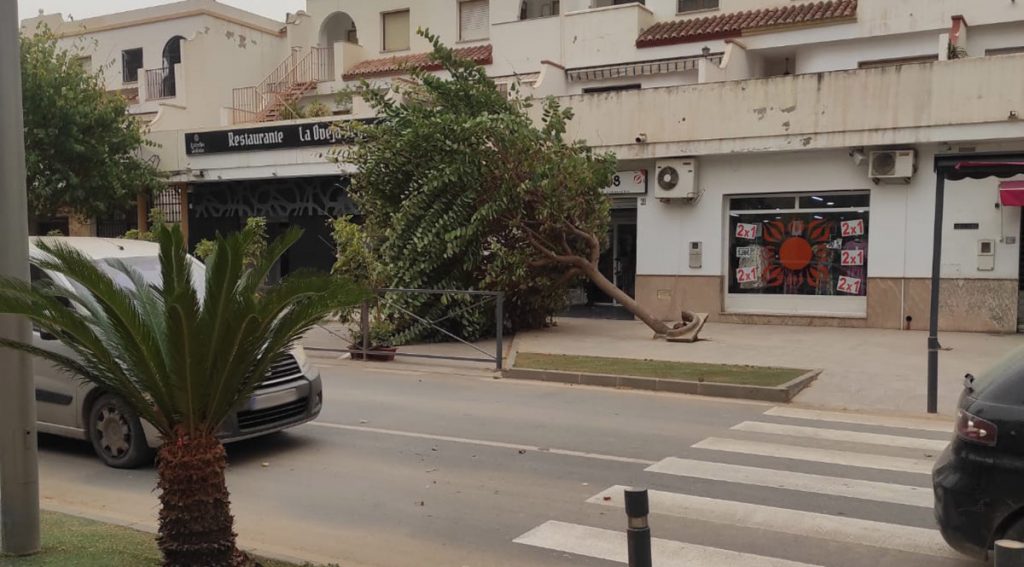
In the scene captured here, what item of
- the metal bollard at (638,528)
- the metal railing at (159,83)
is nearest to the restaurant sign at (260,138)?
the metal railing at (159,83)

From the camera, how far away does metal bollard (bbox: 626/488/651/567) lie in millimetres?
3484

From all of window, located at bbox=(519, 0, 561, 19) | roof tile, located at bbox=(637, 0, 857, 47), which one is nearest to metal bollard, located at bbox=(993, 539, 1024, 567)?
roof tile, located at bbox=(637, 0, 857, 47)

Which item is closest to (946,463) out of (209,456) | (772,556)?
(772,556)

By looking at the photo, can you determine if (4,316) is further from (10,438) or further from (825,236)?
(825,236)

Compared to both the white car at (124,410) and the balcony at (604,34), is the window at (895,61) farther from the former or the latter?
the white car at (124,410)

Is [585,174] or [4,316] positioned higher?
[585,174]

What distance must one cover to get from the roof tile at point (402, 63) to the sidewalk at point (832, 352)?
32.4 feet

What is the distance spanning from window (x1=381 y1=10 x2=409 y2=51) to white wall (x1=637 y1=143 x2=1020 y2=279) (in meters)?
12.3

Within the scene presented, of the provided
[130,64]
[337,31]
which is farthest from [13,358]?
[130,64]

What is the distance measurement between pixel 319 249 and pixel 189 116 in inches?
270

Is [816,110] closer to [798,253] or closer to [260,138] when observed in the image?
[798,253]

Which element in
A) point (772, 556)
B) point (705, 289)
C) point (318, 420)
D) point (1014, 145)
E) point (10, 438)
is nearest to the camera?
point (10, 438)

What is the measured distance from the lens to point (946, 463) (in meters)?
4.74

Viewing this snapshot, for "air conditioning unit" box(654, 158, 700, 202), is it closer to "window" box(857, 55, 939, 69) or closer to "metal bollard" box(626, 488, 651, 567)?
"window" box(857, 55, 939, 69)
